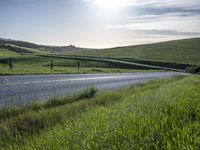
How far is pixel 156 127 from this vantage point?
370 cm

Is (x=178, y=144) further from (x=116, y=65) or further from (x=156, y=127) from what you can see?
(x=116, y=65)

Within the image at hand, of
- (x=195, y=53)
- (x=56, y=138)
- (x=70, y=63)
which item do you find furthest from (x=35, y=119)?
(x=195, y=53)

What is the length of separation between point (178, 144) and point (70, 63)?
214 ft

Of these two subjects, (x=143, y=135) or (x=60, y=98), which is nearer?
(x=143, y=135)

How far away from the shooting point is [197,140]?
3.14 meters

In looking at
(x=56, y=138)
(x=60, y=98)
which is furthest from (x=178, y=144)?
(x=60, y=98)

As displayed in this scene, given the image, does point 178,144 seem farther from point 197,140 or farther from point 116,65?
point 116,65

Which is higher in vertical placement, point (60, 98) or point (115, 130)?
point (115, 130)

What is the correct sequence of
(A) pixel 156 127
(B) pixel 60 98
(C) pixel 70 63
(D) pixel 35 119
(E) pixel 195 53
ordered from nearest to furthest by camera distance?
1. (A) pixel 156 127
2. (D) pixel 35 119
3. (B) pixel 60 98
4. (C) pixel 70 63
5. (E) pixel 195 53

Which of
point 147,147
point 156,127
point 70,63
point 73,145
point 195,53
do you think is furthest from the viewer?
point 195,53

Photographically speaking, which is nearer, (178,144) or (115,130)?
(178,144)

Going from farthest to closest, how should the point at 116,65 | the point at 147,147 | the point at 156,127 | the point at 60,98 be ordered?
the point at 116,65, the point at 60,98, the point at 156,127, the point at 147,147

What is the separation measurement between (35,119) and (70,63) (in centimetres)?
6127

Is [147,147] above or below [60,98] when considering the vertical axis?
above
